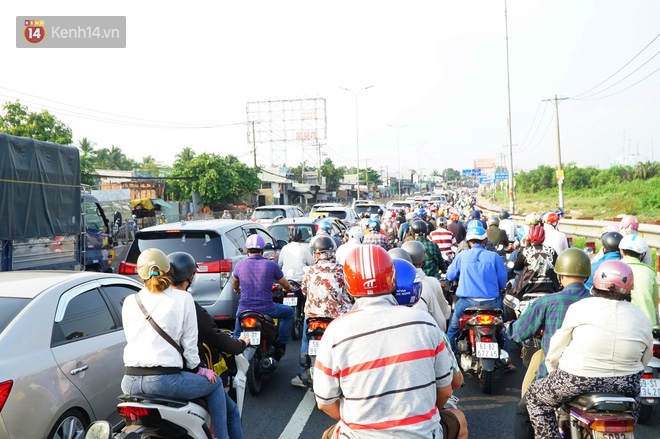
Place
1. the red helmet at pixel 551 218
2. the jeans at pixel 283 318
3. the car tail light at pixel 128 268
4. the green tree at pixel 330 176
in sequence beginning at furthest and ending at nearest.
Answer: the green tree at pixel 330 176 < the red helmet at pixel 551 218 < the car tail light at pixel 128 268 < the jeans at pixel 283 318

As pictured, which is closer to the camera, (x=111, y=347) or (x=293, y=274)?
(x=111, y=347)

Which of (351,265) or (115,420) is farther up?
(351,265)

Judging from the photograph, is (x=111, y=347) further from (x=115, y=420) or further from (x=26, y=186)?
(x=26, y=186)

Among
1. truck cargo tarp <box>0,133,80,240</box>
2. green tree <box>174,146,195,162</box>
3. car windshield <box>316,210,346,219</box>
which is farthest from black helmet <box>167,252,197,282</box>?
green tree <box>174,146,195,162</box>

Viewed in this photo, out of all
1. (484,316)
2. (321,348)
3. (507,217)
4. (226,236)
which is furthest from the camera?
(507,217)

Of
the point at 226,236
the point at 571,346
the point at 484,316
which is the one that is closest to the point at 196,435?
the point at 571,346

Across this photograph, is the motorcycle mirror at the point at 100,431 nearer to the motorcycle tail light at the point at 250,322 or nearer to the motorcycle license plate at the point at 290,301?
the motorcycle tail light at the point at 250,322

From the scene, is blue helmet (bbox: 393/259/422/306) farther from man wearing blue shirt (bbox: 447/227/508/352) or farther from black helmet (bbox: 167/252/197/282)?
man wearing blue shirt (bbox: 447/227/508/352)

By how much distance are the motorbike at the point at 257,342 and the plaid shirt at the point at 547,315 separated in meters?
2.78

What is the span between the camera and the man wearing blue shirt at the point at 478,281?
6012 millimetres

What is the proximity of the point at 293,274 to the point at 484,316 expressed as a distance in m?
3.19

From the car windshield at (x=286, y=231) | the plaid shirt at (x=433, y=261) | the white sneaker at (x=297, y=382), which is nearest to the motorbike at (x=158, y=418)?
the white sneaker at (x=297, y=382)

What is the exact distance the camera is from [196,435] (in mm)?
3525

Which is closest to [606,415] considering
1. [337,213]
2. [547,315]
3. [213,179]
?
[547,315]
